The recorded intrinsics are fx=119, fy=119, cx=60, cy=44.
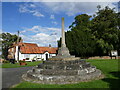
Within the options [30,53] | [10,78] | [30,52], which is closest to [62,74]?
[10,78]

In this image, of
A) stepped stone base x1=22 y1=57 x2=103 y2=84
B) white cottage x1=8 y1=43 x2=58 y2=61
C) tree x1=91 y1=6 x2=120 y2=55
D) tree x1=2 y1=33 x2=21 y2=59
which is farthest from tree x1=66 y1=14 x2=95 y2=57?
tree x1=2 y1=33 x2=21 y2=59

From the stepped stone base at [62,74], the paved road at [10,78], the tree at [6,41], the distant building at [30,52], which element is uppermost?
the tree at [6,41]

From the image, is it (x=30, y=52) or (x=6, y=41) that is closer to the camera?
(x=30, y=52)

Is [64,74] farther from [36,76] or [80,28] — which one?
[80,28]

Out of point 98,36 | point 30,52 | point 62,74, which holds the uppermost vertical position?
point 98,36

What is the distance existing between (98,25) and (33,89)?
26995mm

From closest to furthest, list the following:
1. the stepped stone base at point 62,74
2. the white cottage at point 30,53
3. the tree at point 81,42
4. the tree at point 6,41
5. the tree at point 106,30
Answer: the stepped stone base at point 62,74
the tree at point 106,30
the tree at point 81,42
the white cottage at point 30,53
the tree at point 6,41

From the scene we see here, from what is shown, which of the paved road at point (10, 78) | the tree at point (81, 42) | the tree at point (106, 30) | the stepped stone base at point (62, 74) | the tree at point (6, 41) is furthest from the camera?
the tree at point (6, 41)

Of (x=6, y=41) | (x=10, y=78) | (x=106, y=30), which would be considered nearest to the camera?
(x=10, y=78)

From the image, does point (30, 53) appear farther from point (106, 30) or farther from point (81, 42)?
point (106, 30)

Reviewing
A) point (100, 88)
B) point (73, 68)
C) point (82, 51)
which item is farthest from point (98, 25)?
point (100, 88)

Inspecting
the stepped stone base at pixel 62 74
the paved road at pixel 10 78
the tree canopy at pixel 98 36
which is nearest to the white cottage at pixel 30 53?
the tree canopy at pixel 98 36

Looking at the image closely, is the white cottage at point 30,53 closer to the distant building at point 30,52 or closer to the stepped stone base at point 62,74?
the distant building at point 30,52

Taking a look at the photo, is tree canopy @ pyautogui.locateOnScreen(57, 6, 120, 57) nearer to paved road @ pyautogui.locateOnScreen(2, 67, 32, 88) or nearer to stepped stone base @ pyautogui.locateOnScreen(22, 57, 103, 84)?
stepped stone base @ pyautogui.locateOnScreen(22, 57, 103, 84)
